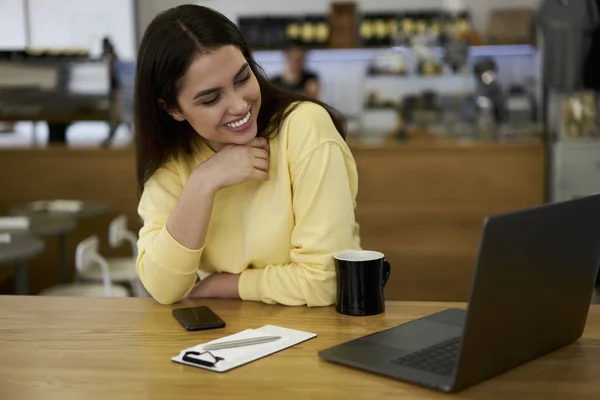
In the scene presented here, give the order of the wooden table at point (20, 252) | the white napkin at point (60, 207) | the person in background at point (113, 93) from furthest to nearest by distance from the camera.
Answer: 1. the person in background at point (113, 93)
2. the white napkin at point (60, 207)
3. the wooden table at point (20, 252)

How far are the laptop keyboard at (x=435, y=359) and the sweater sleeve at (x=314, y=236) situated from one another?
1.19 ft

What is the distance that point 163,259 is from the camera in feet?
5.23

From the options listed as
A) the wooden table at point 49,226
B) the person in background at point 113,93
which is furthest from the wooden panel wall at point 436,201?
the wooden table at point 49,226

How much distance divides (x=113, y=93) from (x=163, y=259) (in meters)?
4.25

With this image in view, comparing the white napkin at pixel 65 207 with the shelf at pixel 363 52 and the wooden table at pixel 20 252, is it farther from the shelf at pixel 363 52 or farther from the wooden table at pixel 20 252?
the shelf at pixel 363 52

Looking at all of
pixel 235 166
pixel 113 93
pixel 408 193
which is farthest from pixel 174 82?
pixel 113 93

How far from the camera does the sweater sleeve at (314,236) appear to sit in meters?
1.54

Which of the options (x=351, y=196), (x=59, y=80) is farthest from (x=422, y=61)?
(x=351, y=196)

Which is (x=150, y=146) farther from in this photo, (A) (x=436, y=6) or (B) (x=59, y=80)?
(A) (x=436, y=6)

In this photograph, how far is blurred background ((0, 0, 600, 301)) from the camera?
200 inches

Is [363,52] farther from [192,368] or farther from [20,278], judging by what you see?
[192,368]

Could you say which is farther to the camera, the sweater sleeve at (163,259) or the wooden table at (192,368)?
the sweater sleeve at (163,259)

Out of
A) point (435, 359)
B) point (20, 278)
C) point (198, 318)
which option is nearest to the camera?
point (435, 359)

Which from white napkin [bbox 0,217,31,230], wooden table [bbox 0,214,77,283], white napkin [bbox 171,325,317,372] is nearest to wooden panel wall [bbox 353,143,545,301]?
wooden table [bbox 0,214,77,283]
